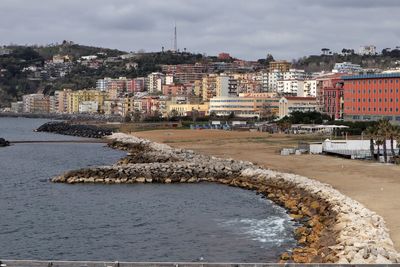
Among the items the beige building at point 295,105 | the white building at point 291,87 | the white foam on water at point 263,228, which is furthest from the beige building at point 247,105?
the white foam on water at point 263,228

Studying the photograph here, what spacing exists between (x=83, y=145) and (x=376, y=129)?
5042 cm

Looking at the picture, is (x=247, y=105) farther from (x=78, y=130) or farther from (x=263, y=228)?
(x=263, y=228)

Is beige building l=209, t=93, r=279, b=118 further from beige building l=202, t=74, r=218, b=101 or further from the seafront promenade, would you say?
the seafront promenade

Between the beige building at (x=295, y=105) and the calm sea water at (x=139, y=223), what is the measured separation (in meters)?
97.1

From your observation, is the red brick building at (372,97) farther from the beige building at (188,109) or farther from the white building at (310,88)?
the beige building at (188,109)

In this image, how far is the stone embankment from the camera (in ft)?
72.8

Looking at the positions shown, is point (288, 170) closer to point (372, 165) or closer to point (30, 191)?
point (372, 165)

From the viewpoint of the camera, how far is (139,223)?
3341 centimetres

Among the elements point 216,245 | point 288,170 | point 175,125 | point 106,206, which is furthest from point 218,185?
point 175,125

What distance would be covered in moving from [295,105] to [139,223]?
115 meters

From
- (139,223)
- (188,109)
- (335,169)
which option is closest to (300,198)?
(139,223)

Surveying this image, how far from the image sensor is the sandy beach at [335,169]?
31.9 meters

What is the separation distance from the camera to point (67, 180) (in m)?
49.9

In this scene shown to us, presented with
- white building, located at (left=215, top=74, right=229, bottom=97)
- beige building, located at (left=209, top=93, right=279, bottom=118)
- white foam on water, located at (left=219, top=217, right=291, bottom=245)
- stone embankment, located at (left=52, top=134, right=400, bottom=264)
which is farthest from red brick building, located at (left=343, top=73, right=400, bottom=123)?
white building, located at (left=215, top=74, right=229, bottom=97)
